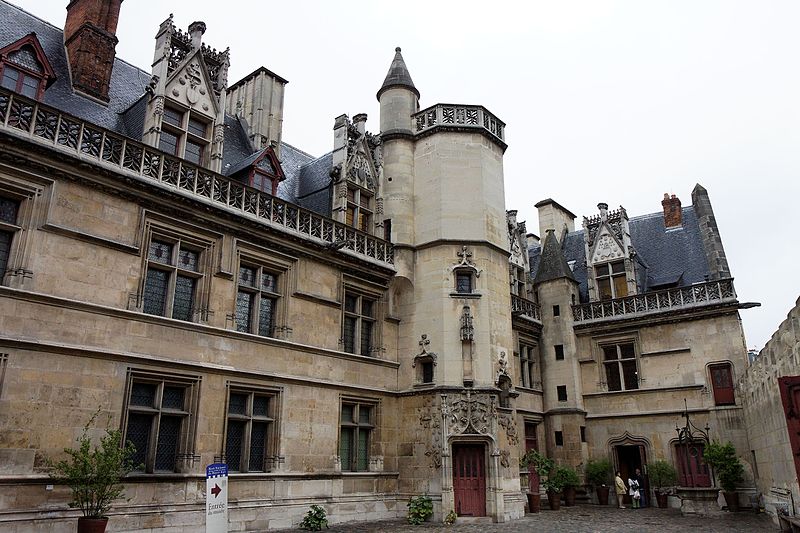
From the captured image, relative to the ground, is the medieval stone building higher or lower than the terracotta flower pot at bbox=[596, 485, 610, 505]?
higher

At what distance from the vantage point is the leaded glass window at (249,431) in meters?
12.9

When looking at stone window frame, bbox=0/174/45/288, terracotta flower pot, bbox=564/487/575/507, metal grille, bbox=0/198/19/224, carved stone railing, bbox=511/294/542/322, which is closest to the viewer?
stone window frame, bbox=0/174/45/288

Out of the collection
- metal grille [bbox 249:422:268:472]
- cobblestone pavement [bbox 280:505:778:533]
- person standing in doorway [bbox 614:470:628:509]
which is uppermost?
metal grille [bbox 249:422:268:472]

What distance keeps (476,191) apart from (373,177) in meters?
3.19

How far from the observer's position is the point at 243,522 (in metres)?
12.3

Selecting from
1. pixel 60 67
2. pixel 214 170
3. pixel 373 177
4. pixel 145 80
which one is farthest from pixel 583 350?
pixel 60 67

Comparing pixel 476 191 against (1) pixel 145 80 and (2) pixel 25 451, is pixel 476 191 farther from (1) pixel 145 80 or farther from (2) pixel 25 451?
(2) pixel 25 451

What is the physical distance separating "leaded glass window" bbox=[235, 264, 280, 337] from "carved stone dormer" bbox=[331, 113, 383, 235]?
335 centimetres

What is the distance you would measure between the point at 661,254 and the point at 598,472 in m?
9.15

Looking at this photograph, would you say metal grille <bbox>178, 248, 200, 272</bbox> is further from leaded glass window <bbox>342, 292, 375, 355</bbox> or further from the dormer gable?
leaded glass window <bbox>342, 292, 375, 355</bbox>

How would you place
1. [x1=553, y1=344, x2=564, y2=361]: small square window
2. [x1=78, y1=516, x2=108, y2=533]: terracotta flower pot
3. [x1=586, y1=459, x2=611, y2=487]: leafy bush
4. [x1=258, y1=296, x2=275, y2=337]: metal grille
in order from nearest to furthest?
[x1=78, y1=516, x2=108, y2=533]: terracotta flower pot < [x1=258, y1=296, x2=275, y2=337]: metal grille < [x1=586, y1=459, x2=611, y2=487]: leafy bush < [x1=553, y1=344, x2=564, y2=361]: small square window

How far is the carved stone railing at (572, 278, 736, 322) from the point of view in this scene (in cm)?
2091

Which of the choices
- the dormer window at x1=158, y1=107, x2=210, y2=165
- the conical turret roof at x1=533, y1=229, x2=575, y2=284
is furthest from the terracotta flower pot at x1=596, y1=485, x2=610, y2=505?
the dormer window at x1=158, y1=107, x2=210, y2=165

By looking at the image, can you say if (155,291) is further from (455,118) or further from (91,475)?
(455,118)
